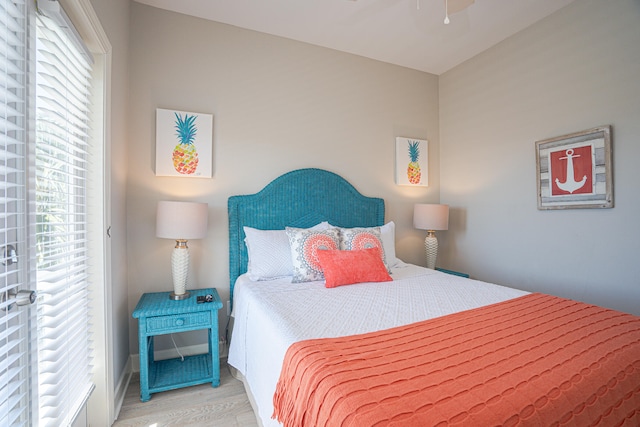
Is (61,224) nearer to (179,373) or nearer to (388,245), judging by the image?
(179,373)

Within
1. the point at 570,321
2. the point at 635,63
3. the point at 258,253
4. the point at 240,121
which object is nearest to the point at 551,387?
the point at 570,321

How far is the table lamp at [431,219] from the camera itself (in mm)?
3066

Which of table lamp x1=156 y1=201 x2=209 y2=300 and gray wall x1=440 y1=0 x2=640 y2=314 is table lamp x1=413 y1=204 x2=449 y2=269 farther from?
table lamp x1=156 y1=201 x2=209 y2=300

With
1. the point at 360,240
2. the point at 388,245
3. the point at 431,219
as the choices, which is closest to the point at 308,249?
the point at 360,240

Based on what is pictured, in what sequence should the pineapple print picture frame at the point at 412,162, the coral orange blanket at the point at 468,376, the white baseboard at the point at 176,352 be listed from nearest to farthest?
the coral orange blanket at the point at 468,376 → the white baseboard at the point at 176,352 → the pineapple print picture frame at the point at 412,162

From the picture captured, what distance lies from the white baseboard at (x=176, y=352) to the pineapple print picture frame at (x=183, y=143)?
4.62 feet

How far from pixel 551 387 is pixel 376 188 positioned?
2445mm

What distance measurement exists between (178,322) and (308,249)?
1004 mm

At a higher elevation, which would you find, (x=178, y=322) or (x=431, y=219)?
(x=431, y=219)

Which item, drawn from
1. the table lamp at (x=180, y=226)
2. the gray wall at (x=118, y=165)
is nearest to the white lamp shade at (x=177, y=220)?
the table lamp at (x=180, y=226)

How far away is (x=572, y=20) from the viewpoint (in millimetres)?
2383

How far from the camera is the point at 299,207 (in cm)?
279

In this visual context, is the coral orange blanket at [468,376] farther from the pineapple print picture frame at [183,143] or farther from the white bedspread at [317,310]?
the pineapple print picture frame at [183,143]

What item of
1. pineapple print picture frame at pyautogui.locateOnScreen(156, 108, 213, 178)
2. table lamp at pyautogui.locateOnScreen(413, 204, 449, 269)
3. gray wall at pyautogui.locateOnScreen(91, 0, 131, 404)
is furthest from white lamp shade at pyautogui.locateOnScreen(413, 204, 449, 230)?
gray wall at pyautogui.locateOnScreen(91, 0, 131, 404)
